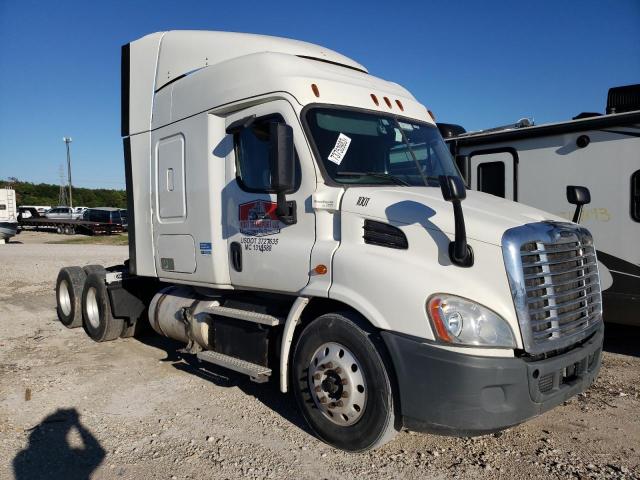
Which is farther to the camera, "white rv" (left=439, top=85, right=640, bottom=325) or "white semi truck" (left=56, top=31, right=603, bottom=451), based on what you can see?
"white rv" (left=439, top=85, right=640, bottom=325)

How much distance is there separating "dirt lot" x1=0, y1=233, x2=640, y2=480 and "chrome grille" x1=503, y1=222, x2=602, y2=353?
0.98m

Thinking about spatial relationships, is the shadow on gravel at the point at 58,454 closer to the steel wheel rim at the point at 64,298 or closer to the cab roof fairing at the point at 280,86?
the cab roof fairing at the point at 280,86

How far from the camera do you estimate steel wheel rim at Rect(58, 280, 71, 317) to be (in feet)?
26.8

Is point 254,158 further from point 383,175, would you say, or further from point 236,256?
point 383,175

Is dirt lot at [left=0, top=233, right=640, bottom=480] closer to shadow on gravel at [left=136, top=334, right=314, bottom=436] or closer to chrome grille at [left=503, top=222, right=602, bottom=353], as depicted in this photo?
shadow on gravel at [left=136, top=334, right=314, bottom=436]

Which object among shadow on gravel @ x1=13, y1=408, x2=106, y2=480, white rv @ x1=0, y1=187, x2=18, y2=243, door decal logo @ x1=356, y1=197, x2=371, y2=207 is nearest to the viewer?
shadow on gravel @ x1=13, y1=408, x2=106, y2=480

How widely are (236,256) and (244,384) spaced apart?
58.3 inches

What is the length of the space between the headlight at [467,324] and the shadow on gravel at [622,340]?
13.9 ft

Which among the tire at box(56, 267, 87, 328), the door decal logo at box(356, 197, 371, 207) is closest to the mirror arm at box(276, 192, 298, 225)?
the door decal logo at box(356, 197, 371, 207)

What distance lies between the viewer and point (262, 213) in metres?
4.55

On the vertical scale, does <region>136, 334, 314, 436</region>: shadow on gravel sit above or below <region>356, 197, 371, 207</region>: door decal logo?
below

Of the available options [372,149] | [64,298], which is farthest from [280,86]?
[64,298]

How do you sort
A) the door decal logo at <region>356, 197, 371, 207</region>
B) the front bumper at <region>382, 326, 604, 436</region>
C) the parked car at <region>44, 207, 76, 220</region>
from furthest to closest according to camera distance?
the parked car at <region>44, 207, 76, 220</region> < the door decal logo at <region>356, 197, 371, 207</region> < the front bumper at <region>382, 326, 604, 436</region>

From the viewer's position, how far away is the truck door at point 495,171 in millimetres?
7137
